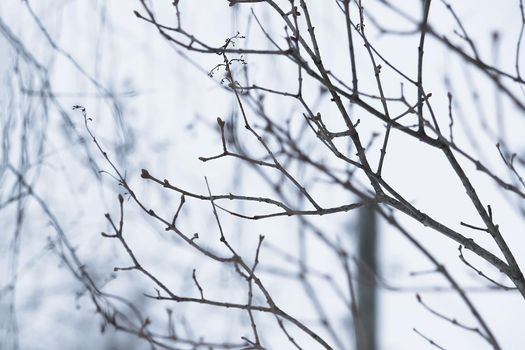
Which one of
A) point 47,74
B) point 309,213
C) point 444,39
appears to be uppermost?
point 47,74

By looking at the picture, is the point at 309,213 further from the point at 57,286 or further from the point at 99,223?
the point at 57,286

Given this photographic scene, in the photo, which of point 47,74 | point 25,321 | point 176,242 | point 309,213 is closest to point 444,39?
point 309,213

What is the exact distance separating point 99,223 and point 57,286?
162 centimetres

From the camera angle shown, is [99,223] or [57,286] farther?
[57,286]

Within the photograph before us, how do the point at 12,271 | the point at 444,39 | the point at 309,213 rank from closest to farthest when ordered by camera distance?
the point at 309,213 → the point at 444,39 → the point at 12,271

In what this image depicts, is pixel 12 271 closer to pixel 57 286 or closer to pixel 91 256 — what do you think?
pixel 91 256

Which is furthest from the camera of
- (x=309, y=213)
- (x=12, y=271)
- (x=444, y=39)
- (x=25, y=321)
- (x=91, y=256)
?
(x=25, y=321)

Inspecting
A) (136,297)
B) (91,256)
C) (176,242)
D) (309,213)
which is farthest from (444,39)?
(136,297)

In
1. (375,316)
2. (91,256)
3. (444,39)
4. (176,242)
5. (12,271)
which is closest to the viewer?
(444,39)

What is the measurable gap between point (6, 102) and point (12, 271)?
1.81 feet

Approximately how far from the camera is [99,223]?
2613 millimetres

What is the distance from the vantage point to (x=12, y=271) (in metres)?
1.97

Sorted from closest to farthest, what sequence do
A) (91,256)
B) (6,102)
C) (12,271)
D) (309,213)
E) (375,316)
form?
(309,213), (6,102), (12,271), (91,256), (375,316)

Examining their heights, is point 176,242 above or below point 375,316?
below
